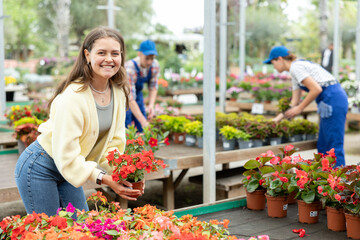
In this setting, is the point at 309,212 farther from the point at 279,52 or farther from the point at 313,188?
the point at 279,52

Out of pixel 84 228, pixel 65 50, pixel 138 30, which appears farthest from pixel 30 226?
pixel 138 30

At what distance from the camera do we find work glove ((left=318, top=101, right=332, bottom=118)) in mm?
4391

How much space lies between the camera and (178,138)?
16.3ft

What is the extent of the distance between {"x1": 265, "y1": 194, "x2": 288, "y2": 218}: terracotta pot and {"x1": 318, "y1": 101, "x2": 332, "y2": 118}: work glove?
1797 millimetres

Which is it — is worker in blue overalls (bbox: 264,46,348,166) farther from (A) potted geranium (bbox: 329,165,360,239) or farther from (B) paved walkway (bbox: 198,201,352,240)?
(A) potted geranium (bbox: 329,165,360,239)

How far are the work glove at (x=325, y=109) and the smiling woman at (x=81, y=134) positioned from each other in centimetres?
264

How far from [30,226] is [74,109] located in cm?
49

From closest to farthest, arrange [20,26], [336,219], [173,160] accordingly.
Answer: [336,219], [173,160], [20,26]

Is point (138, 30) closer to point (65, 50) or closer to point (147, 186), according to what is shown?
point (65, 50)

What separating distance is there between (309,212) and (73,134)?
142cm

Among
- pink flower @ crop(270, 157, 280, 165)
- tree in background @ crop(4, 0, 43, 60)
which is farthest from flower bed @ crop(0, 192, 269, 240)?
tree in background @ crop(4, 0, 43, 60)

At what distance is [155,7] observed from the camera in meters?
26.9

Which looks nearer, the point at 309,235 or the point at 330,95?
the point at 309,235

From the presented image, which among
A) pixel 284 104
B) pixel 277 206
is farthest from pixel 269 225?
pixel 284 104
